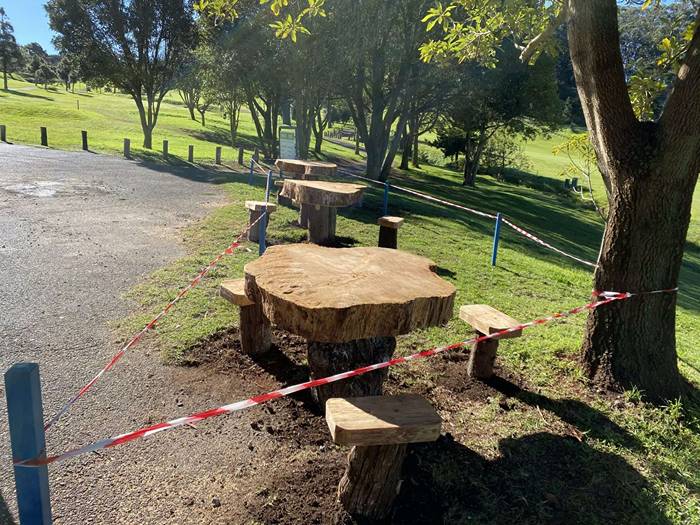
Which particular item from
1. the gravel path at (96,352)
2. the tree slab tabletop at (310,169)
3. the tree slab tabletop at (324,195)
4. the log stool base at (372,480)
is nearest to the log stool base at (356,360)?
the log stool base at (372,480)

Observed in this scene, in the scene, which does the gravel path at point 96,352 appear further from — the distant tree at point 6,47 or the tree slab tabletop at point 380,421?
the distant tree at point 6,47

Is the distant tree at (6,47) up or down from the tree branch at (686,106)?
up

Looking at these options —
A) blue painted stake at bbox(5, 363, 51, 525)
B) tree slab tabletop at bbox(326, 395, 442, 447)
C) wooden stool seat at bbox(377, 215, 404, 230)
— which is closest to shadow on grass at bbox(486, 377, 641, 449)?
tree slab tabletop at bbox(326, 395, 442, 447)

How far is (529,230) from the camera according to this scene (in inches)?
606

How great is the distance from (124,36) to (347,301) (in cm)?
2320

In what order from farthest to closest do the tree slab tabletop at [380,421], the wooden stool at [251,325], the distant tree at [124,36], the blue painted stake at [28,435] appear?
the distant tree at [124,36]
the wooden stool at [251,325]
the tree slab tabletop at [380,421]
the blue painted stake at [28,435]

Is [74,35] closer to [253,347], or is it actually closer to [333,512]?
[253,347]

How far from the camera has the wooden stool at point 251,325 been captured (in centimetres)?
409

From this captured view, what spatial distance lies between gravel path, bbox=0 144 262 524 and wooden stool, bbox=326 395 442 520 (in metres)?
0.81

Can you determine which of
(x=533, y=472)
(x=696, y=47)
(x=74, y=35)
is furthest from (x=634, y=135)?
(x=74, y=35)

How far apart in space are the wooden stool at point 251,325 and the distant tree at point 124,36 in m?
21.3

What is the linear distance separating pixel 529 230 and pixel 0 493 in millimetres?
15101

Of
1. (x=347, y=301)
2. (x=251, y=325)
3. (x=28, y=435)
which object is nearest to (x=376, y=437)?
(x=347, y=301)

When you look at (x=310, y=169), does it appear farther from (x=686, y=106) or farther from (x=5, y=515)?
(x=5, y=515)
